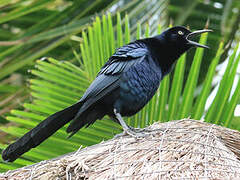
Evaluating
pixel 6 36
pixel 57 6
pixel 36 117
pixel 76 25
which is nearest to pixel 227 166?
pixel 36 117

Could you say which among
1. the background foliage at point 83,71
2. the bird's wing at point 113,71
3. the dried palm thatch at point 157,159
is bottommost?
the background foliage at point 83,71

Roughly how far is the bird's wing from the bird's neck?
0.24 metres

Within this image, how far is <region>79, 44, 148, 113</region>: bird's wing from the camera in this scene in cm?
366

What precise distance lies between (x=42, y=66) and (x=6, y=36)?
259 cm

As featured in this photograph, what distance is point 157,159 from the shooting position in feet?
8.23

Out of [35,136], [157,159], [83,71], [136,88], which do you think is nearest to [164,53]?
[136,88]

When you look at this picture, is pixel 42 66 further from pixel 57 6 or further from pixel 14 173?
pixel 57 6

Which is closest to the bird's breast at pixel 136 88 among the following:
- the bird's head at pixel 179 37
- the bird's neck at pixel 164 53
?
the bird's neck at pixel 164 53

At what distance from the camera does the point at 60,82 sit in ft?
13.8

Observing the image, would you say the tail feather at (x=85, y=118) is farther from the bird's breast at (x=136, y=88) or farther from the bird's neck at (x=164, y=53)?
the bird's neck at (x=164, y=53)

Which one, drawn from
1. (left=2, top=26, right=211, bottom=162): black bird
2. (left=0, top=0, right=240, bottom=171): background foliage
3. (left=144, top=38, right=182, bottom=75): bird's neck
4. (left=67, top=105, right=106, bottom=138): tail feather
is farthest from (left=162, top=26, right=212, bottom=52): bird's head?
(left=67, top=105, right=106, bottom=138): tail feather

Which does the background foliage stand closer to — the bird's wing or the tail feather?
the tail feather

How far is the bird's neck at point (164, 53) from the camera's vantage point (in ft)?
13.8

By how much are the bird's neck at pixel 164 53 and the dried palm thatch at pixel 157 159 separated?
1451 mm
